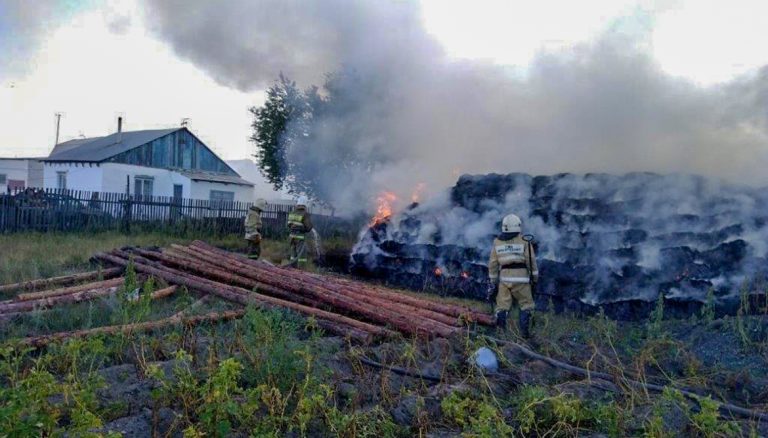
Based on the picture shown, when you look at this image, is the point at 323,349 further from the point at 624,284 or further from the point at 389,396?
the point at 624,284

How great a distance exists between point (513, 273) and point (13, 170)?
39.0 m

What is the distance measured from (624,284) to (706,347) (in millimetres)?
2479

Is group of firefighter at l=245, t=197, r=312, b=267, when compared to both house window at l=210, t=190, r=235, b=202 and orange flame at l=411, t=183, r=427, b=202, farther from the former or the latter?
house window at l=210, t=190, r=235, b=202

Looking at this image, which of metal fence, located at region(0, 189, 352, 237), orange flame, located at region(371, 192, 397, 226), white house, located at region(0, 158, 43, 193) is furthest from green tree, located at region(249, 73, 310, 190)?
white house, located at region(0, 158, 43, 193)

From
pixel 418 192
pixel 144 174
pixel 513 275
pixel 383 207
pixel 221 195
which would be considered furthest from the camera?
pixel 221 195

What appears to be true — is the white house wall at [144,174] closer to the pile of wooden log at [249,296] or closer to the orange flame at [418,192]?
the orange flame at [418,192]

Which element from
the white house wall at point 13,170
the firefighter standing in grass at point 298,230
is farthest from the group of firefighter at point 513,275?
the white house wall at point 13,170

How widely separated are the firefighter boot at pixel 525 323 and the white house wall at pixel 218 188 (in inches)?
888

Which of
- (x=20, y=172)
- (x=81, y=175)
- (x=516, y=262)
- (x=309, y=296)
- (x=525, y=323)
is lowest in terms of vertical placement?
(x=525, y=323)

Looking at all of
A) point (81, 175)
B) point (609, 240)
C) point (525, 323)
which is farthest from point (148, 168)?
point (525, 323)

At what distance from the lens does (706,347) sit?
6973mm

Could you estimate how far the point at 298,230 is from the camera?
13.2 meters

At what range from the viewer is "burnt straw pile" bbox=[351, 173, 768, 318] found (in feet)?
29.1

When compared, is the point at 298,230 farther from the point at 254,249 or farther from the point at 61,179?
the point at 61,179
